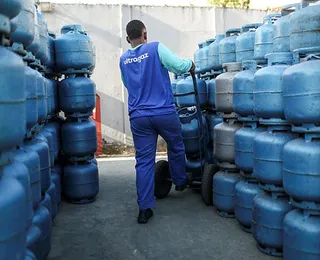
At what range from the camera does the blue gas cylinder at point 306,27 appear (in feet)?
10.4

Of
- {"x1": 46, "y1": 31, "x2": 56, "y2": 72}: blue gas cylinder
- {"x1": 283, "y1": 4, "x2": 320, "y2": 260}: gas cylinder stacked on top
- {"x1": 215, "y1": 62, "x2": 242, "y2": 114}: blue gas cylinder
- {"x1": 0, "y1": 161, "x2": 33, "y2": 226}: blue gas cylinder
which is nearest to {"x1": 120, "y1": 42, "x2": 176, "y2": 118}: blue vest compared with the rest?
{"x1": 215, "y1": 62, "x2": 242, "y2": 114}: blue gas cylinder

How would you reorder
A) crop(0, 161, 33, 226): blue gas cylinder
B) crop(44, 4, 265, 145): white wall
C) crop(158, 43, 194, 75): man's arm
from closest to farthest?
crop(0, 161, 33, 226): blue gas cylinder, crop(158, 43, 194, 75): man's arm, crop(44, 4, 265, 145): white wall

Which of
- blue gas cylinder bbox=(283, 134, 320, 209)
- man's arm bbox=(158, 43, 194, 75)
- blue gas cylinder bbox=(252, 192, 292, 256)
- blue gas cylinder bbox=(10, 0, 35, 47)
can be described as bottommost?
blue gas cylinder bbox=(252, 192, 292, 256)

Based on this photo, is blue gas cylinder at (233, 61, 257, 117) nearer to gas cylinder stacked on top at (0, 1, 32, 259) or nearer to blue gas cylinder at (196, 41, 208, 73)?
blue gas cylinder at (196, 41, 208, 73)

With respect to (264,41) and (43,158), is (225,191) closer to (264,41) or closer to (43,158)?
(264,41)

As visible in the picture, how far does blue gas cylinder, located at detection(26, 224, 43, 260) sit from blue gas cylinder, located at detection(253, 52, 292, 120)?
192 cm

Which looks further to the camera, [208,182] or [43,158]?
[208,182]

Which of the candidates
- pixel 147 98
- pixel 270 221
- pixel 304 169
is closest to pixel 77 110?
pixel 147 98

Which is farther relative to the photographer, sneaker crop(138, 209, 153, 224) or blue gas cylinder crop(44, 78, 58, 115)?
blue gas cylinder crop(44, 78, 58, 115)

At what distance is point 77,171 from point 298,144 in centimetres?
281

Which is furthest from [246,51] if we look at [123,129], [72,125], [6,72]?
[123,129]

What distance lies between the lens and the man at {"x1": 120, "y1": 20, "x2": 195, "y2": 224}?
4.23 m

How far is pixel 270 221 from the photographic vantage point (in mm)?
3383

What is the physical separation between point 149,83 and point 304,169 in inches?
73.6
